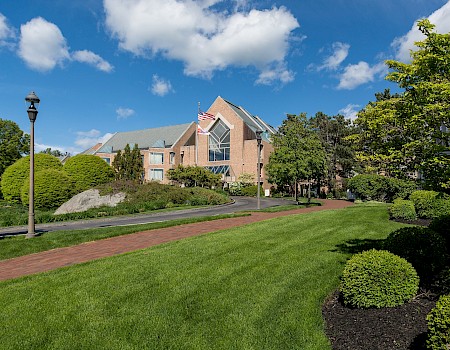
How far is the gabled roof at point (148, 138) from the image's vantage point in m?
64.3

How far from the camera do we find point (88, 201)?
2714cm

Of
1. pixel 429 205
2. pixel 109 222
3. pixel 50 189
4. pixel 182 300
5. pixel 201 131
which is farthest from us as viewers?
pixel 201 131

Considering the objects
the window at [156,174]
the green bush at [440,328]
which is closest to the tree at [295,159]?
the green bush at [440,328]

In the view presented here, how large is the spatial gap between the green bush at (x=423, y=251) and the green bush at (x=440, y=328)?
246 centimetres

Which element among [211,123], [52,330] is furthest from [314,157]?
[211,123]

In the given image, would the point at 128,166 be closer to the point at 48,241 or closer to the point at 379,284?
the point at 48,241

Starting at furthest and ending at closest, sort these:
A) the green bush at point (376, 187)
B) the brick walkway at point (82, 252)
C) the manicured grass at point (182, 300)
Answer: the green bush at point (376, 187)
the brick walkway at point (82, 252)
the manicured grass at point (182, 300)

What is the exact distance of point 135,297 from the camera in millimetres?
5207

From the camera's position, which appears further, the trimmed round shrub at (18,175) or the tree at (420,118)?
the trimmed round shrub at (18,175)

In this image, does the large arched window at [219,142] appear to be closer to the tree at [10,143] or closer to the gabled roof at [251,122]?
the gabled roof at [251,122]

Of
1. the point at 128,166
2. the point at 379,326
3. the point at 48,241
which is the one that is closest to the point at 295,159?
the point at 128,166

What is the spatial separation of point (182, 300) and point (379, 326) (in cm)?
281

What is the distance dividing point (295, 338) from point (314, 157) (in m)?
23.5

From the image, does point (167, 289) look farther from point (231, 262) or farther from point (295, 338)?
point (295, 338)
